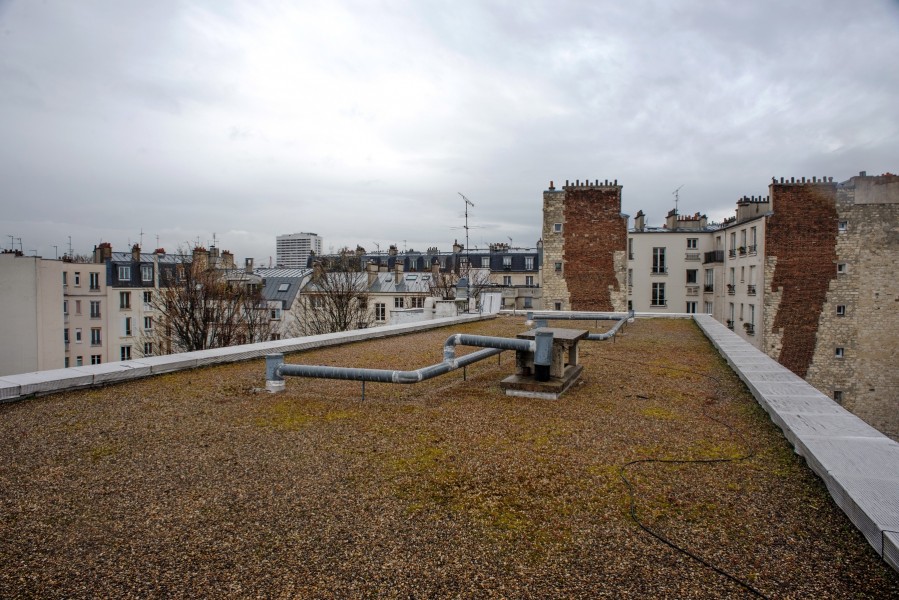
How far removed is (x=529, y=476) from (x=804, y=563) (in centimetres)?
183

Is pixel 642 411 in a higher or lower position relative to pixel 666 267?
lower

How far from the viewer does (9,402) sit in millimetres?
6086

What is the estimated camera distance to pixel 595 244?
1176 inches

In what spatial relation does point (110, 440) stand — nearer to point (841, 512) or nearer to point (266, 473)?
point (266, 473)

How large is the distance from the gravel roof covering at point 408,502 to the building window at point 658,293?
104 feet

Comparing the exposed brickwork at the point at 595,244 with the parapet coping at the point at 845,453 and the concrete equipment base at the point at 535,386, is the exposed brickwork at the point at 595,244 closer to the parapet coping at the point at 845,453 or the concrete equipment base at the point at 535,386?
the parapet coping at the point at 845,453

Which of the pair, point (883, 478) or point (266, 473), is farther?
point (266, 473)

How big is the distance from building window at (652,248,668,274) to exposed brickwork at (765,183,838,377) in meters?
9.03

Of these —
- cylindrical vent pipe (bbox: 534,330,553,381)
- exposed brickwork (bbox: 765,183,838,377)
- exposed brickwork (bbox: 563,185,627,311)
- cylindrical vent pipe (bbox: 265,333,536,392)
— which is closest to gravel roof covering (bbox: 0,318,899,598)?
cylindrical vent pipe (bbox: 265,333,536,392)

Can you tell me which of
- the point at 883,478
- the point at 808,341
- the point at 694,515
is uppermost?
the point at 883,478

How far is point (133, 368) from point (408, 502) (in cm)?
579

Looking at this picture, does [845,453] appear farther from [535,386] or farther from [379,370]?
[379,370]

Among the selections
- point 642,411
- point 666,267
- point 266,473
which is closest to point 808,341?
point 666,267

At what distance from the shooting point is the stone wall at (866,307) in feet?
86.9
